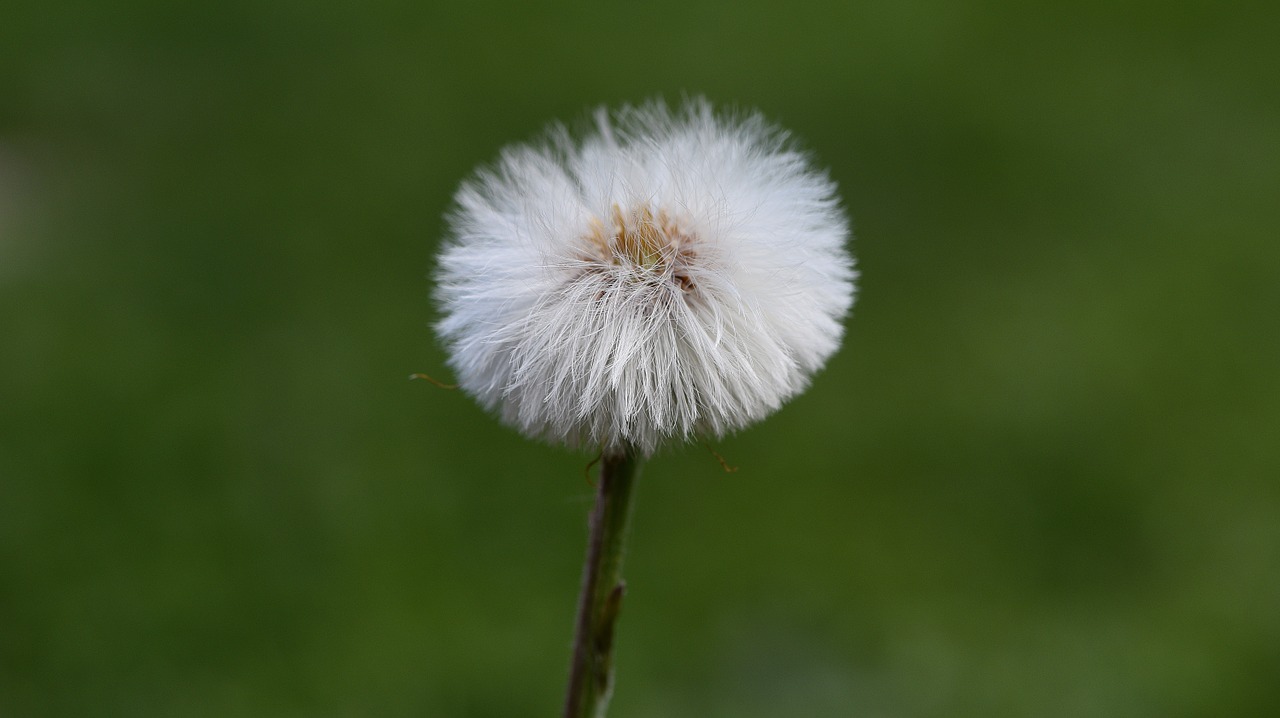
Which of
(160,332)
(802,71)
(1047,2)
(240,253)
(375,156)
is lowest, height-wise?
(160,332)

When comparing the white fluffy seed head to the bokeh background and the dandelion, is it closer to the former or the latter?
the dandelion

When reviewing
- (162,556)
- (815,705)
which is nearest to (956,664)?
(815,705)

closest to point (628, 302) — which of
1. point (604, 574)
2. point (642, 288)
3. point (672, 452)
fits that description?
point (642, 288)

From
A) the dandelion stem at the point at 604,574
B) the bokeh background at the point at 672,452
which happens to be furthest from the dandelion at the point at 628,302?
the bokeh background at the point at 672,452

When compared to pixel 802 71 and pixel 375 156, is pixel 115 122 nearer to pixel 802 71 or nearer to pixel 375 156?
pixel 375 156

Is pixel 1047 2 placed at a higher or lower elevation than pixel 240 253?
higher

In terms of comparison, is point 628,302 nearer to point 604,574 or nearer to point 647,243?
point 647,243

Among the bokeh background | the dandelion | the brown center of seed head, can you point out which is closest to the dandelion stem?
the dandelion
